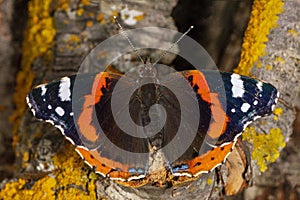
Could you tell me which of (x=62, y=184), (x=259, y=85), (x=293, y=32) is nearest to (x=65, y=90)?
(x=62, y=184)

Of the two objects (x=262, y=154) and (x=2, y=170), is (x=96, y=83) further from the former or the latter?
(x=2, y=170)

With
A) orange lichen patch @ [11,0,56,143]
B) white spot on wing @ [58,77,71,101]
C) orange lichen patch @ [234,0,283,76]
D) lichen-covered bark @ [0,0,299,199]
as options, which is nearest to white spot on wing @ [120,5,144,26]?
lichen-covered bark @ [0,0,299,199]

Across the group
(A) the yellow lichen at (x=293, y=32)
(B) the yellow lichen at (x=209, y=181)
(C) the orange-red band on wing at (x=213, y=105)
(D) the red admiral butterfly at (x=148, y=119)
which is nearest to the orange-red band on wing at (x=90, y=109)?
(D) the red admiral butterfly at (x=148, y=119)

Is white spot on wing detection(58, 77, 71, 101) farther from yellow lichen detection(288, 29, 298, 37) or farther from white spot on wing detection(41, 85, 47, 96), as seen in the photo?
yellow lichen detection(288, 29, 298, 37)

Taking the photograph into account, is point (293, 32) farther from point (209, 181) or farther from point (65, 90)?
point (65, 90)

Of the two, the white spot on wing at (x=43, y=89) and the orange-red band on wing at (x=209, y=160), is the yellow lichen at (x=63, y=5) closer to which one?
the white spot on wing at (x=43, y=89)
